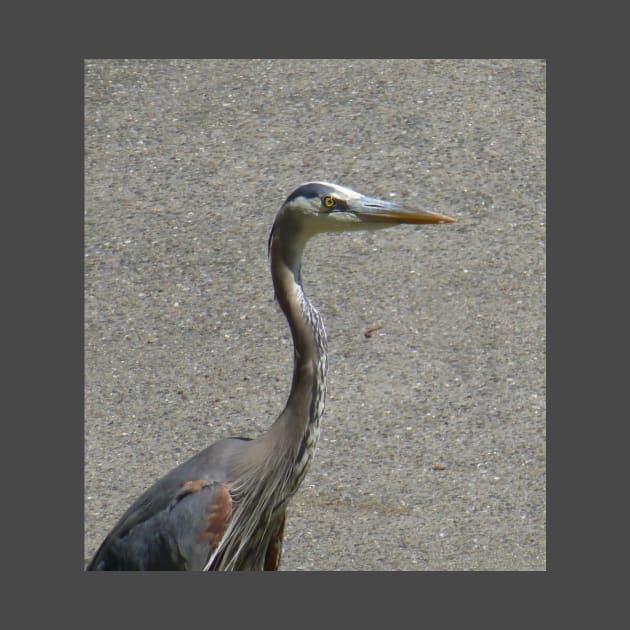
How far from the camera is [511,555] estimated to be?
6648mm

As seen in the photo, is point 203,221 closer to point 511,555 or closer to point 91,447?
point 91,447

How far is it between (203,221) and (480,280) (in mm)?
1548

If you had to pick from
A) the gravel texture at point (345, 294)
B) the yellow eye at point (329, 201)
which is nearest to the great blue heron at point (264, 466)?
the yellow eye at point (329, 201)

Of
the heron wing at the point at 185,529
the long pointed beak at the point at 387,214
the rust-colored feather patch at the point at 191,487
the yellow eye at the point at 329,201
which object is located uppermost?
the yellow eye at the point at 329,201

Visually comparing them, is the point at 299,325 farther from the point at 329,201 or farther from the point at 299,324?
the point at 329,201

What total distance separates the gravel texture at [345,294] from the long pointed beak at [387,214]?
1.69m

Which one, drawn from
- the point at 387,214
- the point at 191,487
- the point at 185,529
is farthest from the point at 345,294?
the point at 185,529

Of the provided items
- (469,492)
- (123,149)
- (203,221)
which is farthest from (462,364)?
(123,149)

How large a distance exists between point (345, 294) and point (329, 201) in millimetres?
1925

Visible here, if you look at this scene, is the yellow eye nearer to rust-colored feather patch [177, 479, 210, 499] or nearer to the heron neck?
the heron neck

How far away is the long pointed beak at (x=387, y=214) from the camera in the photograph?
5.76 m

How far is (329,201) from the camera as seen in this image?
5.74m

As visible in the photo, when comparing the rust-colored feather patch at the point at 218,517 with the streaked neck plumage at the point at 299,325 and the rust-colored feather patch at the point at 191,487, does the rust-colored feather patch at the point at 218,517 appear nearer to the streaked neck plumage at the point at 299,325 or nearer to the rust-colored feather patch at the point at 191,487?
the rust-colored feather patch at the point at 191,487

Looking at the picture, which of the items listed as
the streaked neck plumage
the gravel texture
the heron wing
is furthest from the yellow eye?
the gravel texture
